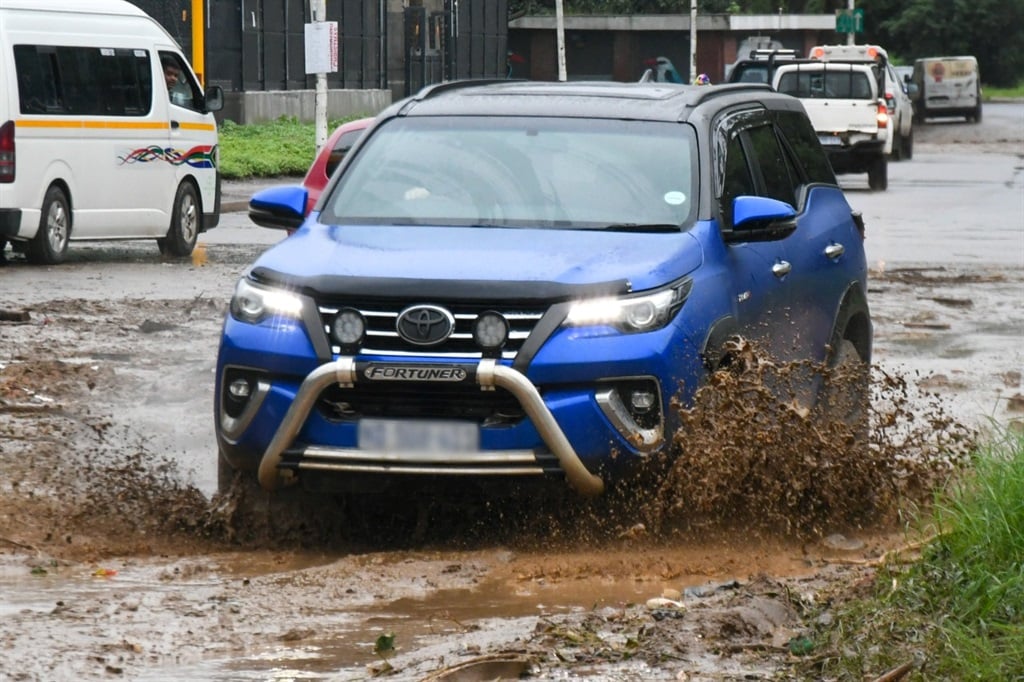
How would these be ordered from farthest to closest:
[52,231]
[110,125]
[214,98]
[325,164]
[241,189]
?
[241,189], [214,98], [110,125], [52,231], [325,164]

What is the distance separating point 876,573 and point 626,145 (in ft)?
8.55

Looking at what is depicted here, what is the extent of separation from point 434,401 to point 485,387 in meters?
0.20

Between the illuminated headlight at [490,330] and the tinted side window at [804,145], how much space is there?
2.78 meters

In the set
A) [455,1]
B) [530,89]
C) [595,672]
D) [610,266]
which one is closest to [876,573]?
[595,672]

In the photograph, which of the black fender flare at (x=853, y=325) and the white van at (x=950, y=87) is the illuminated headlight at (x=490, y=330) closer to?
the black fender flare at (x=853, y=325)

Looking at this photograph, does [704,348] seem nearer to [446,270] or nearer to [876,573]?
[446,270]

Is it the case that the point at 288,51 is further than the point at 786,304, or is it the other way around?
the point at 288,51

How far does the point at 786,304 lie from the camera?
7590mm

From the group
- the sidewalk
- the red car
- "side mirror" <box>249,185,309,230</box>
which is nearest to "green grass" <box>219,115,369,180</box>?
the sidewalk

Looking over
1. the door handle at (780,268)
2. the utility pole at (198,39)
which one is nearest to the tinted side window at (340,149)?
the door handle at (780,268)

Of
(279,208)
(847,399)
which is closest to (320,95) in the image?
(279,208)

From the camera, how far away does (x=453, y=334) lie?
6266mm

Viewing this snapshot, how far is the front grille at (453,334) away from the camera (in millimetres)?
6262

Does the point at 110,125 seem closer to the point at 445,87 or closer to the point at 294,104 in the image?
the point at 445,87
